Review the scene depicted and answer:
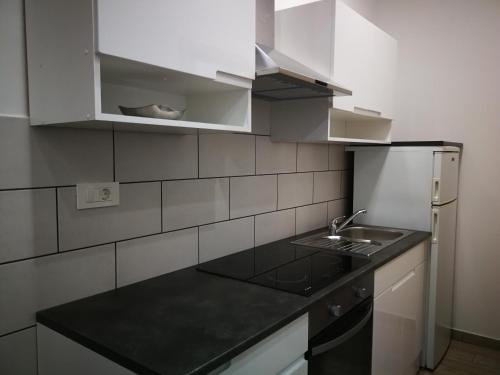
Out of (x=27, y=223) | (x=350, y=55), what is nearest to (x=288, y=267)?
(x=27, y=223)

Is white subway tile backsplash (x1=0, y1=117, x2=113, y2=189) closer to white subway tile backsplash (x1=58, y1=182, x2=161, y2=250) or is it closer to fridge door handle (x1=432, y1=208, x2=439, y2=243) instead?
white subway tile backsplash (x1=58, y1=182, x2=161, y2=250)

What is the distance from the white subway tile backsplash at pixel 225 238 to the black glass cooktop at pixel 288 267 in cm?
3

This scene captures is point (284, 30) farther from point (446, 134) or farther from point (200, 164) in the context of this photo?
point (446, 134)

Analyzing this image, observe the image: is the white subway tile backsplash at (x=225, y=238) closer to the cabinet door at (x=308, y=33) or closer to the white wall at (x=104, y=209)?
the white wall at (x=104, y=209)

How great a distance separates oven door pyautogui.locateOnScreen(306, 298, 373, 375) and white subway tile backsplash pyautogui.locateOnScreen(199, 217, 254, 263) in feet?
2.04

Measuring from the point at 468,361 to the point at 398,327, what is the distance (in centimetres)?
95

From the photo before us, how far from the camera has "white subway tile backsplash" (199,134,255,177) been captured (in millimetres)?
1741

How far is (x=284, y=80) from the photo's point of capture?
148 centimetres

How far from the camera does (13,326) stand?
1150mm

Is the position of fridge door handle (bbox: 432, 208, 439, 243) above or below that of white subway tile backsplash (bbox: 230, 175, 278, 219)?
below

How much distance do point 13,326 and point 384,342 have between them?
1.60 metres

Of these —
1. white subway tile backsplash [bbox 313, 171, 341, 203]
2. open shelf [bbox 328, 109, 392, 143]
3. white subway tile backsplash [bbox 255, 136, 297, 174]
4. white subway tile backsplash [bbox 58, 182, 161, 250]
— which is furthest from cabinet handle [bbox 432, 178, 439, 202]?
white subway tile backsplash [bbox 58, 182, 161, 250]

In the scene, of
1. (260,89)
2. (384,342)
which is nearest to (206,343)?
(260,89)

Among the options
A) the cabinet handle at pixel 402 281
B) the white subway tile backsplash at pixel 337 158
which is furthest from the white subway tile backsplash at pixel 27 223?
the white subway tile backsplash at pixel 337 158
